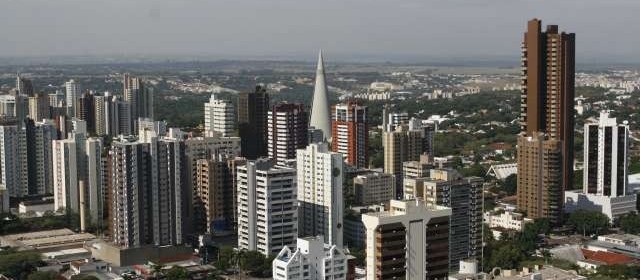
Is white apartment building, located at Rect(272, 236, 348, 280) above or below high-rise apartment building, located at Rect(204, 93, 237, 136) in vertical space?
below

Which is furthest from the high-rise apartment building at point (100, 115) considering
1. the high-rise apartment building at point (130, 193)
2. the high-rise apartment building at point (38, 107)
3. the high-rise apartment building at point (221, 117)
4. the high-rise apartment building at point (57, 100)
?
the high-rise apartment building at point (130, 193)

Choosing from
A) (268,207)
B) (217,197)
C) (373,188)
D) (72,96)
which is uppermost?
(72,96)

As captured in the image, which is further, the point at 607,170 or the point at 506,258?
Result: the point at 607,170

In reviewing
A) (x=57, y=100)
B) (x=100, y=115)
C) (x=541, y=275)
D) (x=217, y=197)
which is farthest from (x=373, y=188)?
(x=57, y=100)

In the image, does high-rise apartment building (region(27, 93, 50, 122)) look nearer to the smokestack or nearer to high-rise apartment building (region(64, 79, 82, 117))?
high-rise apartment building (region(64, 79, 82, 117))

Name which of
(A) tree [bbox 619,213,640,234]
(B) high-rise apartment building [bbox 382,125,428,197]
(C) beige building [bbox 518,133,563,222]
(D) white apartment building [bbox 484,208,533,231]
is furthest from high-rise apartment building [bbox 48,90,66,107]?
(A) tree [bbox 619,213,640,234]

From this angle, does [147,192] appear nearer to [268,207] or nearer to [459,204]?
[268,207]

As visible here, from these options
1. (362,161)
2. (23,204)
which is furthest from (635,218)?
(23,204)

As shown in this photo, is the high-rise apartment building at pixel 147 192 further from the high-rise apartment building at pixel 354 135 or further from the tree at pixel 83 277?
the high-rise apartment building at pixel 354 135
